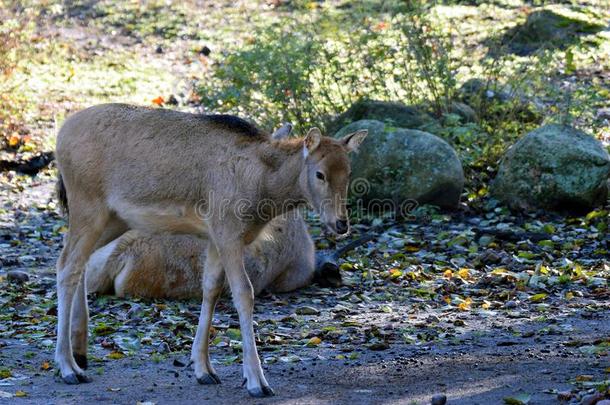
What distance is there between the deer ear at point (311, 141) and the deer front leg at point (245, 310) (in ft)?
2.56

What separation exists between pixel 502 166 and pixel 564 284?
3.05 m

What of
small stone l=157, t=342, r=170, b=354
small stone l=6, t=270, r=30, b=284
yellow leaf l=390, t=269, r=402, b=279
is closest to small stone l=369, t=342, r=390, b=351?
small stone l=157, t=342, r=170, b=354

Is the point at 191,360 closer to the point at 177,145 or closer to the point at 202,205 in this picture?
the point at 202,205

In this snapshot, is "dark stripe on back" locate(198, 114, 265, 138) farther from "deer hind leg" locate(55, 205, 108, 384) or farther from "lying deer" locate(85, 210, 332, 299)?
"lying deer" locate(85, 210, 332, 299)

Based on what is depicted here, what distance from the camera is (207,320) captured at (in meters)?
7.00

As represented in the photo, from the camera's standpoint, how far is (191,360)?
7.01 m

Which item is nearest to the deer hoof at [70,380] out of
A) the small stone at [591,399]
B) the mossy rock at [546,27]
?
the small stone at [591,399]

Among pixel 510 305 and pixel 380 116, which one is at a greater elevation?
pixel 380 116

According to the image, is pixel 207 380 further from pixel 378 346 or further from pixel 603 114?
pixel 603 114

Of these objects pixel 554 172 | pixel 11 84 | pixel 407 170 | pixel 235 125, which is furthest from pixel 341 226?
pixel 11 84

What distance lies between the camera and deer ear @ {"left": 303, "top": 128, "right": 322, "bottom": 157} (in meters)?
6.70

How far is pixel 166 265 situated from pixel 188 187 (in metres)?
2.20

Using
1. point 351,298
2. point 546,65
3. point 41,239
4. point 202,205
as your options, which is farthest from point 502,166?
point 202,205

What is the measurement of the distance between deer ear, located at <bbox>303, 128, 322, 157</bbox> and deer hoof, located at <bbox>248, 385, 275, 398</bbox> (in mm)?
1572
